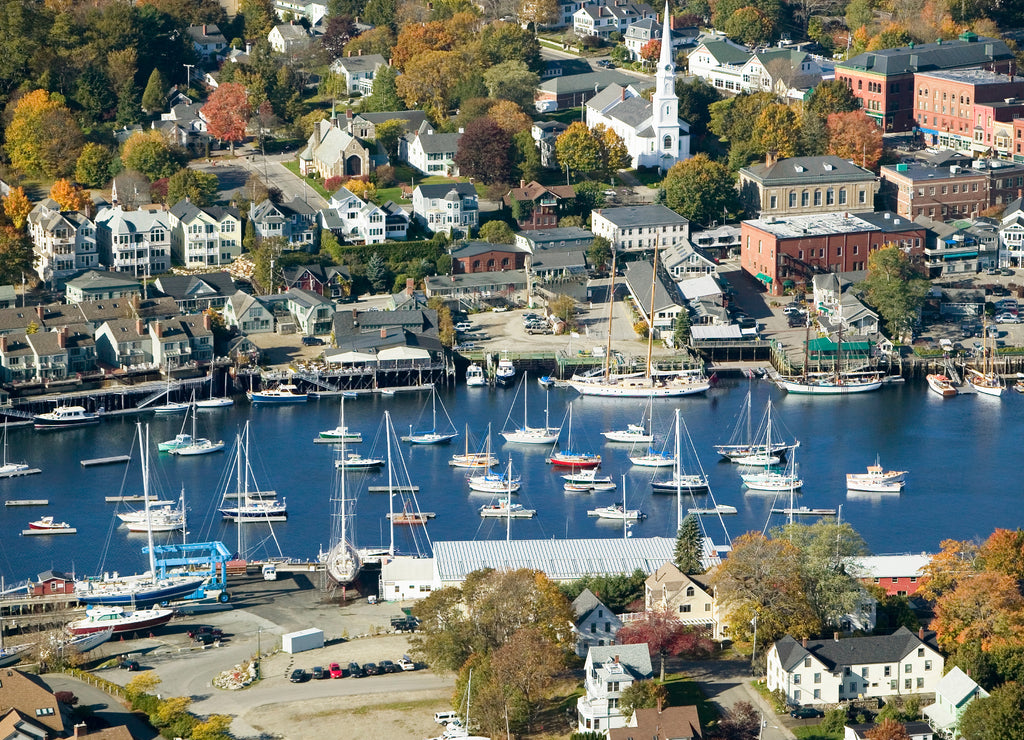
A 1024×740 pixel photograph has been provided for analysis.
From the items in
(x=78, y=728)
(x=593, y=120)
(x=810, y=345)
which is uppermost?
(x=593, y=120)

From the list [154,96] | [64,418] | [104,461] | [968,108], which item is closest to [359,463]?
[104,461]

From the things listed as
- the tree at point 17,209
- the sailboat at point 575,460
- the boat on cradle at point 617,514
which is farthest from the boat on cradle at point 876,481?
the tree at point 17,209

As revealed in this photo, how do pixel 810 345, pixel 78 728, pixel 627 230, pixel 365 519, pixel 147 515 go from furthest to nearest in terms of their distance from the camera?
pixel 627 230, pixel 810 345, pixel 365 519, pixel 147 515, pixel 78 728

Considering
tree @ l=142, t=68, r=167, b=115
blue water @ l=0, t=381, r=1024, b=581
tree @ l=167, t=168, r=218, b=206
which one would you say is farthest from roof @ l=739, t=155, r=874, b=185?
tree @ l=142, t=68, r=167, b=115

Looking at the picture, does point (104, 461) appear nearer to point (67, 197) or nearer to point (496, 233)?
point (67, 197)

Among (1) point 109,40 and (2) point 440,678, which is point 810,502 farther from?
(1) point 109,40

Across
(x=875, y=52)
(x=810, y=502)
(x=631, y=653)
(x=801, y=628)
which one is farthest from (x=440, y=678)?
(x=875, y=52)

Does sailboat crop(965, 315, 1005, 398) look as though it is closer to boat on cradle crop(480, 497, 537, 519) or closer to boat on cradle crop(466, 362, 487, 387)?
boat on cradle crop(466, 362, 487, 387)

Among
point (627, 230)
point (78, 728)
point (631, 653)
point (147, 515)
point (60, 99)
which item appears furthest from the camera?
point (60, 99)
